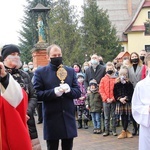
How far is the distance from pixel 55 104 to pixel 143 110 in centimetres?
120

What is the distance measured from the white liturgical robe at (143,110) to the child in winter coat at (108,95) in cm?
388

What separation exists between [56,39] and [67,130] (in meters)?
22.9

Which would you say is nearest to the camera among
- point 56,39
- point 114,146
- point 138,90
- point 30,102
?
point 30,102

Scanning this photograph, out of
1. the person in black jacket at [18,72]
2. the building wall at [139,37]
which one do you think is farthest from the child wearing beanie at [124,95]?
the building wall at [139,37]

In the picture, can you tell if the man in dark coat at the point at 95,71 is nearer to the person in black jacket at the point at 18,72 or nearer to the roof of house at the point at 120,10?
the person in black jacket at the point at 18,72

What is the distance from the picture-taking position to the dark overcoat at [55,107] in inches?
193

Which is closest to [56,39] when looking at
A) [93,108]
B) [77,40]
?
[77,40]

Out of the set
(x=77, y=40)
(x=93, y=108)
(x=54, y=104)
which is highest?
(x=77, y=40)

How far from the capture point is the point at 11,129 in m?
3.10

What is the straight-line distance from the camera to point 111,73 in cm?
903

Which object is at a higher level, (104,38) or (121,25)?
(121,25)

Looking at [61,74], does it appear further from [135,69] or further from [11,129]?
[135,69]

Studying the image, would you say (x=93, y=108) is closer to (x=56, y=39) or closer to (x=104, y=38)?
(x=56, y=39)

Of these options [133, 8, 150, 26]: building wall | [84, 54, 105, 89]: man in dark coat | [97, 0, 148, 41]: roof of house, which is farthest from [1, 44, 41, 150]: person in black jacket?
[97, 0, 148, 41]: roof of house
